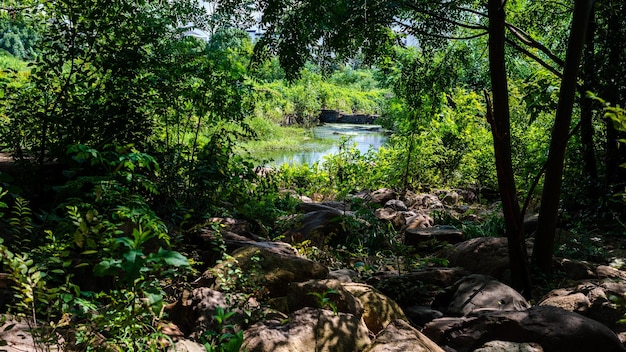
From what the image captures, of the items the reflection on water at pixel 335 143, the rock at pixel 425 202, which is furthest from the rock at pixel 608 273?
the reflection on water at pixel 335 143

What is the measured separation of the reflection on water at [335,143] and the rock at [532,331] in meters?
9.44

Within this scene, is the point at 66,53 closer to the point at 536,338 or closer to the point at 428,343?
the point at 428,343

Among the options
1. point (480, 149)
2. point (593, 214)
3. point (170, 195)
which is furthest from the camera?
point (480, 149)

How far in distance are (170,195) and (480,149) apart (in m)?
7.76

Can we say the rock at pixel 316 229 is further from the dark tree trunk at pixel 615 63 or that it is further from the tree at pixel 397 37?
the dark tree trunk at pixel 615 63

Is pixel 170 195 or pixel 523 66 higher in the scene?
pixel 523 66

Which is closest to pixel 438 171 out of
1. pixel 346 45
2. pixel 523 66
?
pixel 523 66

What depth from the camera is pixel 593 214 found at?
6402 millimetres

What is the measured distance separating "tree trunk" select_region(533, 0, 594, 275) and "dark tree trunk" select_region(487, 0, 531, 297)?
285mm

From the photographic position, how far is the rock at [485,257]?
4.38 m

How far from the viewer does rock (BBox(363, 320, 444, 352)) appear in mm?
2258

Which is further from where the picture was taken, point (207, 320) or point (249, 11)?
→ point (249, 11)

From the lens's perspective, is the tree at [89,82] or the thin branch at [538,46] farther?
the thin branch at [538,46]

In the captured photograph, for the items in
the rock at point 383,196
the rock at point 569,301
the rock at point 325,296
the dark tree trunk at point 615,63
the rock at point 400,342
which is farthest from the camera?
the rock at point 383,196
